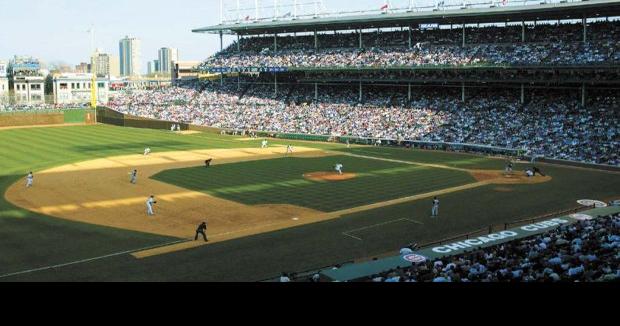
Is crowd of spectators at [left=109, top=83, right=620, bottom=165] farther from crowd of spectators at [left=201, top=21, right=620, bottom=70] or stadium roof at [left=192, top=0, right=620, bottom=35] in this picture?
stadium roof at [left=192, top=0, right=620, bottom=35]

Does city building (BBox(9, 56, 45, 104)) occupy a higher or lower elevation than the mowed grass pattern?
higher

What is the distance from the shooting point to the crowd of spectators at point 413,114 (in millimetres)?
51469

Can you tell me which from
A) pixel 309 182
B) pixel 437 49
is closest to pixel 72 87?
pixel 437 49

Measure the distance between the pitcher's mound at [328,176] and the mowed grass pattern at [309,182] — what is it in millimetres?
678

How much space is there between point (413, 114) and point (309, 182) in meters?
30.8

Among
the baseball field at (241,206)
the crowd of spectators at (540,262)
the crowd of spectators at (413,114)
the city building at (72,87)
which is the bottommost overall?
the baseball field at (241,206)

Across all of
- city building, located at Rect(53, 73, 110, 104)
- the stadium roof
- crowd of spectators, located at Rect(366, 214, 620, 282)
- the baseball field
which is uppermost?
the stadium roof

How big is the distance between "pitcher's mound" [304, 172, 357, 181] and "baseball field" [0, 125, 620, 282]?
72mm

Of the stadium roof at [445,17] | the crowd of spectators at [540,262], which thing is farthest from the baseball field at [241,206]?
the stadium roof at [445,17]

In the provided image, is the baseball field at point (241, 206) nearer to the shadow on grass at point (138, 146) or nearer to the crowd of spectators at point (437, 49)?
the shadow on grass at point (138, 146)

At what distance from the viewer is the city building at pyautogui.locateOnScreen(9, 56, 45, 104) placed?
12094 centimetres

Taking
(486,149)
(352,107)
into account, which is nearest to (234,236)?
(486,149)

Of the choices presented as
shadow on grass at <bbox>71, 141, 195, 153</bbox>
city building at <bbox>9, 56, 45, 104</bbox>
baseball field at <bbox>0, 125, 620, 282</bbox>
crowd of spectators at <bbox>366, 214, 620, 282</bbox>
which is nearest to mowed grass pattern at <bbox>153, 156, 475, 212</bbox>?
baseball field at <bbox>0, 125, 620, 282</bbox>
